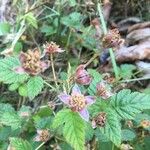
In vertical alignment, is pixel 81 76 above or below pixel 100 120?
above

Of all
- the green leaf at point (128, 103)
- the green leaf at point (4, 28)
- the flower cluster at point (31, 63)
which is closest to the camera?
the flower cluster at point (31, 63)

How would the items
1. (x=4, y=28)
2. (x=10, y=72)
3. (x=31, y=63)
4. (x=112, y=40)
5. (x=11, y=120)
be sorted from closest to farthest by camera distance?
(x=31, y=63), (x=10, y=72), (x=112, y=40), (x=11, y=120), (x=4, y=28)

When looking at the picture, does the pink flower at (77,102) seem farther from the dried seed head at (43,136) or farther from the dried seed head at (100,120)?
the dried seed head at (43,136)

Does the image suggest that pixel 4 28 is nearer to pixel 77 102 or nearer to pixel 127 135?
pixel 127 135

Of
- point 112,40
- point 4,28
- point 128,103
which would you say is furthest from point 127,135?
point 4,28

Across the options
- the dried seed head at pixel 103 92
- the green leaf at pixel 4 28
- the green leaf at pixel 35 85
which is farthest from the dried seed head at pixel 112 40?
the green leaf at pixel 4 28

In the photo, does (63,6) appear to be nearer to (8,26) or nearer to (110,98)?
(8,26)

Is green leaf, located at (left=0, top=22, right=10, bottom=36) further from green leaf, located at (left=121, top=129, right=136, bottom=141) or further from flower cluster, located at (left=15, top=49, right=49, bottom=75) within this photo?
flower cluster, located at (left=15, top=49, right=49, bottom=75)
